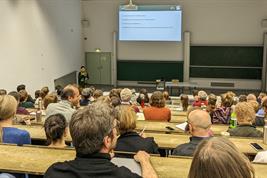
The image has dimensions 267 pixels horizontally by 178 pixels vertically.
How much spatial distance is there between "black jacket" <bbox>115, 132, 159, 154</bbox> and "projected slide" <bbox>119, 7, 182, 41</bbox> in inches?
419

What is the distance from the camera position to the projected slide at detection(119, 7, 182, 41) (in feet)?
43.9

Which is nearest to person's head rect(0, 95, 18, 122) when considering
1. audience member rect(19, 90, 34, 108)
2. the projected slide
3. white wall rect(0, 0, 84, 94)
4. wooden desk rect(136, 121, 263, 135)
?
wooden desk rect(136, 121, 263, 135)

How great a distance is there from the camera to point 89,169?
176 centimetres

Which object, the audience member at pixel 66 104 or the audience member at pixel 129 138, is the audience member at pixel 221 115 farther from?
the audience member at pixel 129 138

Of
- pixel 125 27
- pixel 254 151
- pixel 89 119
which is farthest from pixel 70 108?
pixel 125 27

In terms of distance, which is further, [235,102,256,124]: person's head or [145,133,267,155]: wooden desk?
[235,102,256,124]: person's head

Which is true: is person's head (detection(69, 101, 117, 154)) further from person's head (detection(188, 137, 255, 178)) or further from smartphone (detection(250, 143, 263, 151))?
smartphone (detection(250, 143, 263, 151))

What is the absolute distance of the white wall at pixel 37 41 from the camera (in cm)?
867

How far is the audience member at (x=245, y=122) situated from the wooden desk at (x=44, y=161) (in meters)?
1.44

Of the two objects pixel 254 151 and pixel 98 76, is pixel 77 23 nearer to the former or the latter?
pixel 98 76

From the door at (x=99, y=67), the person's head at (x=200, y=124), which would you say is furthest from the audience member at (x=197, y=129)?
the door at (x=99, y=67)

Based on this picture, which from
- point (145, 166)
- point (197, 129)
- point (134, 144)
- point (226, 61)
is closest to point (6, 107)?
point (134, 144)

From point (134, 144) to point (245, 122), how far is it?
1.57 metres

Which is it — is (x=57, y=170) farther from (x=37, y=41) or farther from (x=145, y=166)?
(x=37, y=41)
